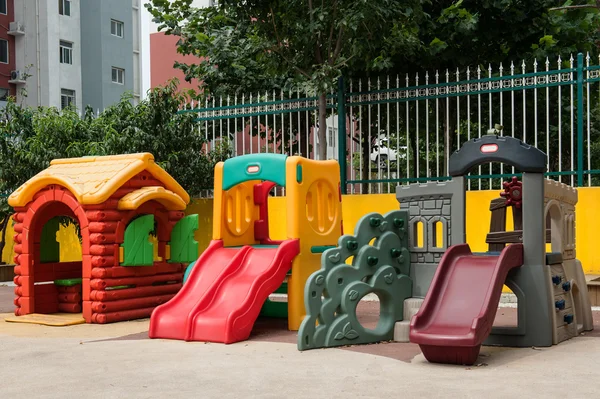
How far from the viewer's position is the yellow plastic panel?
9.54 m

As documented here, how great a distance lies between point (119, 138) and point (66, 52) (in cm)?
2588

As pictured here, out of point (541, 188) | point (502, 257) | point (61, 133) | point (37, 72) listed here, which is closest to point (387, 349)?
point (502, 257)

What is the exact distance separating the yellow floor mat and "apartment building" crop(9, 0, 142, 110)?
24862 mm

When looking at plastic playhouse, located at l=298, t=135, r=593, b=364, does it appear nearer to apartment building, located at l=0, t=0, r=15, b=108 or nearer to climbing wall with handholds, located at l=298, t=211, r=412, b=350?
climbing wall with handholds, located at l=298, t=211, r=412, b=350

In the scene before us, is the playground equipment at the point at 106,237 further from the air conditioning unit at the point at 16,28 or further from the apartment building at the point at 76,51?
the air conditioning unit at the point at 16,28

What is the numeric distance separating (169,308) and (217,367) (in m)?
2.30

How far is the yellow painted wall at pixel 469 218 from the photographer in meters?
11.7

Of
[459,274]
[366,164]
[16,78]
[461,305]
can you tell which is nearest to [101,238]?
[459,274]

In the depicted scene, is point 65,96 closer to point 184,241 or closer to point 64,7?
point 64,7

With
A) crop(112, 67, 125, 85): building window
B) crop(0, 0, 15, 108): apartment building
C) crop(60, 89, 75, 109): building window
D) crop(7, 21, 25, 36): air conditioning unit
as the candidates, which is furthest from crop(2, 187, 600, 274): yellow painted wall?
crop(112, 67, 125, 85): building window

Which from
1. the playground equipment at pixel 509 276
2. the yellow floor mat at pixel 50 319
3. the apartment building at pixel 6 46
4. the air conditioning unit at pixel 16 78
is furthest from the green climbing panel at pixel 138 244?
the apartment building at pixel 6 46

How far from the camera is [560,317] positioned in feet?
27.5

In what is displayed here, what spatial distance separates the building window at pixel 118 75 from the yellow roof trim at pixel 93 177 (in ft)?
96.7

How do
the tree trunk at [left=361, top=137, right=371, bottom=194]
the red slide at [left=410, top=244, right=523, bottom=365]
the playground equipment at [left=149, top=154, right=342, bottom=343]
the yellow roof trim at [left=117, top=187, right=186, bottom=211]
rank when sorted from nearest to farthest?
the red slide at [left=410, top=244, right=523, bottom=365]
the playground equipment at [left=149, top=154, right=342, bottom=343]
the yellow roof trim at [left=117, top=187, right=186, bottom=211]
the tree trunk at [left=361, top=137, right=371, bottom=194]
